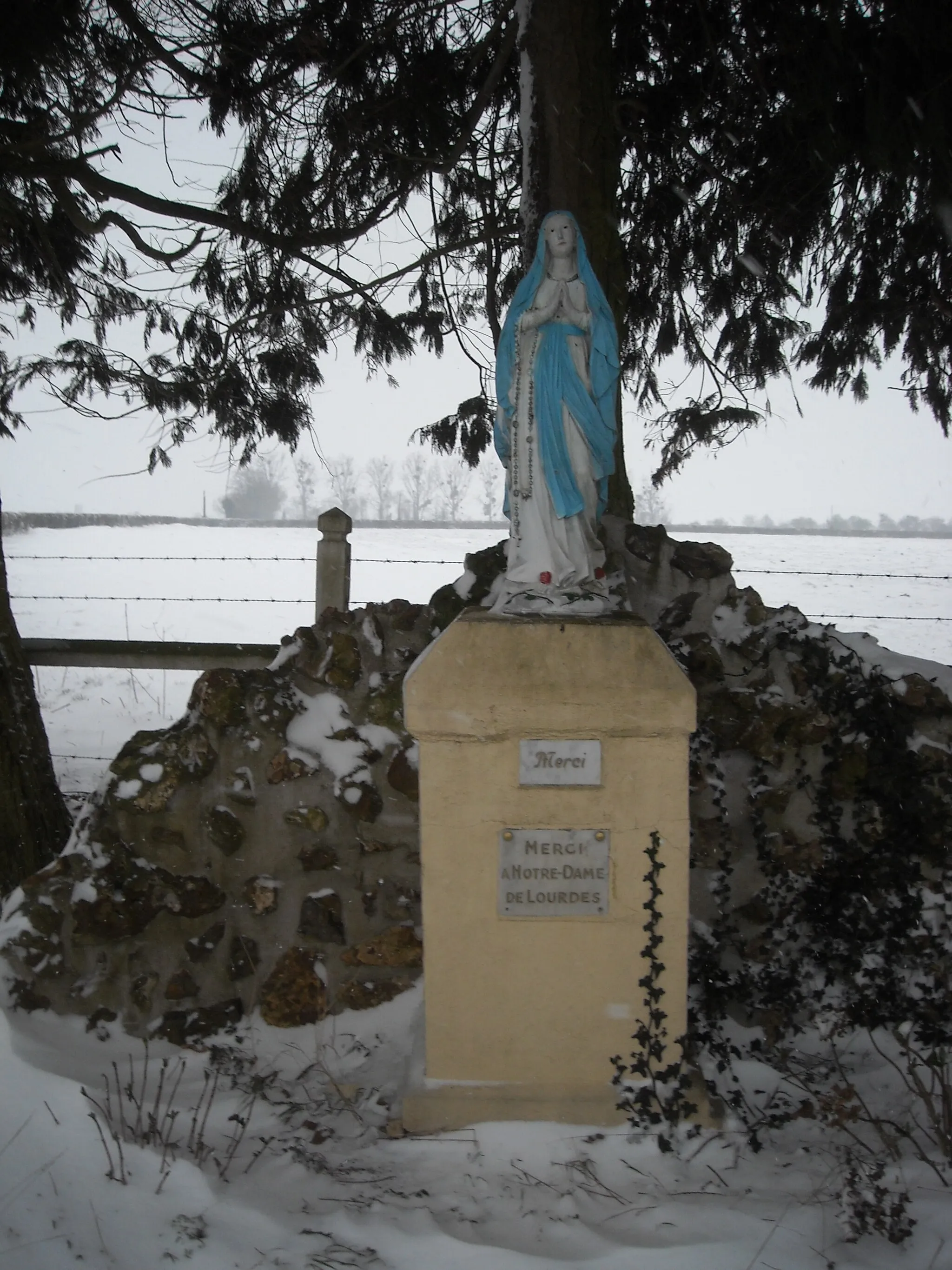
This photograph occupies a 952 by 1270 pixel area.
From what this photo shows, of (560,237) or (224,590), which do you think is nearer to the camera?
(560,237)

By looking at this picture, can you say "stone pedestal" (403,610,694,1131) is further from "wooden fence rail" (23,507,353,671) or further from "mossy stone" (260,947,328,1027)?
"wooden fence rail" (23,507,353,671)

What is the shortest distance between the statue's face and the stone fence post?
7.49 ft

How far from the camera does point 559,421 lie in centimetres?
263

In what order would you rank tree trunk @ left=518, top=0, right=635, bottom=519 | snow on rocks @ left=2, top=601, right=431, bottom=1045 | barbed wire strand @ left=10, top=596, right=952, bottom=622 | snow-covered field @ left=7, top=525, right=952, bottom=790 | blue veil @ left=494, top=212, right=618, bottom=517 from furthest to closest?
snow-covered field @ left=7, top=525, right=952, bottom=790 < barbed wire strand @ left=10, top=596, right=952, bottom=622 < tree trunk @ left=518, top=0, right=635, bottom=519 < snow on rocks @ left=2, top=601, right=431, bottom=1045 < blue veil @ left=494, top=212, right=618, bottom=517

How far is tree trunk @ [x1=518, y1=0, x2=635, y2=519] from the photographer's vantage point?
429 cm

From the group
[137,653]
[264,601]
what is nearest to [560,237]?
[264,601]

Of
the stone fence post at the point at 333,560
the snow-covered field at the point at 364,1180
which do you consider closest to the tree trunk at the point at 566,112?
the stone fence post at the point at 333,560

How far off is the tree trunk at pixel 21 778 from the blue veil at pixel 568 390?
9.11 feet

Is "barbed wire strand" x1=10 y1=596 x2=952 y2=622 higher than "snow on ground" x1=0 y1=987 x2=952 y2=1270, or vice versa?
"barbed wire strand" x1=10 y1=596 x2=952 y2=622

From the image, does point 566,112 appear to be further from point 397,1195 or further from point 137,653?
point 397,1195

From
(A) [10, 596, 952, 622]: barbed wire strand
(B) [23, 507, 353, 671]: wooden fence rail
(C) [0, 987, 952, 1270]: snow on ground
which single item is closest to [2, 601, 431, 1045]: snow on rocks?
(C) [0, 987, 952, 1270]: snow on ground

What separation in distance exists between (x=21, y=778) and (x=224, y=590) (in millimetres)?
6956

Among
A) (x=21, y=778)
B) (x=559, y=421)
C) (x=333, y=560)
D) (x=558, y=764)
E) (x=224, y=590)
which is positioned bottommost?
(x=21, y=778)

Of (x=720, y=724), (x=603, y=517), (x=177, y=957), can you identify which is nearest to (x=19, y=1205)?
(x=177, y=957)
